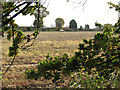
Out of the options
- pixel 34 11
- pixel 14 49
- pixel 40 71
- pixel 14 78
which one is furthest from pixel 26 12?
pixel 14 78

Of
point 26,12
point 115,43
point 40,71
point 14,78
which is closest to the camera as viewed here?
point 40,71

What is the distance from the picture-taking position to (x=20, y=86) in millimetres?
3875

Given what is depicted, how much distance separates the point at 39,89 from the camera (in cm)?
375

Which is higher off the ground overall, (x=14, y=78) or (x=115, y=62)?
(x=115, y=62)

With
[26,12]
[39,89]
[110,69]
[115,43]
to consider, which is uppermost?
[26,12]

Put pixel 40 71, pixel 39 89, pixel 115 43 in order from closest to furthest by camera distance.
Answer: pixel 40 71 < pixel 115 43 < pixel 39 89

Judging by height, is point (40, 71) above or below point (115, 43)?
below

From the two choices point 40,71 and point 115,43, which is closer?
point 40,71

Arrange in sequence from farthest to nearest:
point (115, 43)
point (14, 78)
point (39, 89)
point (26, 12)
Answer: point (14, 78)
point (39, 89)
point (26, 12)
point (115, 43)

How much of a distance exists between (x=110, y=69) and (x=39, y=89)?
2186mm

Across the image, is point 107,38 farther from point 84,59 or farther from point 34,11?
point 34,11

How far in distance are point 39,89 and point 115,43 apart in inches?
92.5

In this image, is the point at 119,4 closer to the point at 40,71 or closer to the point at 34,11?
the point at 34,11

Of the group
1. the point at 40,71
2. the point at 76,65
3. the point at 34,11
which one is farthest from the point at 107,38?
A: the point at 34,11
